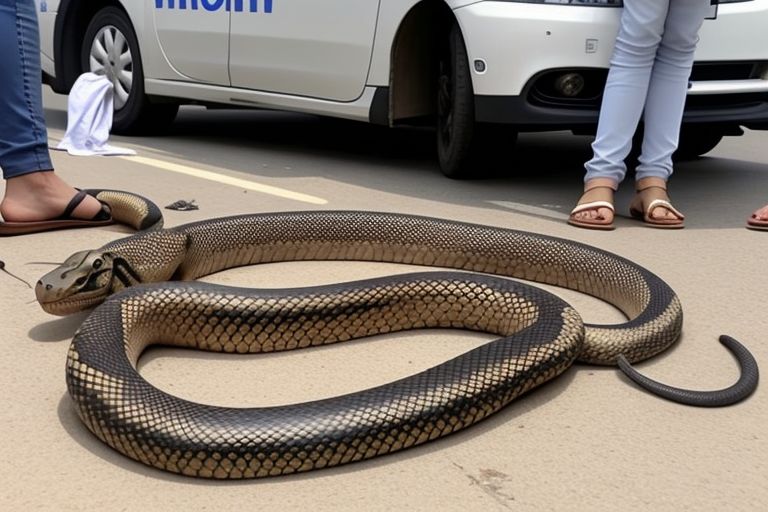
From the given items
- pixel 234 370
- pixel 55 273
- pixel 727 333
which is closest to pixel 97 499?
pixel 234 370

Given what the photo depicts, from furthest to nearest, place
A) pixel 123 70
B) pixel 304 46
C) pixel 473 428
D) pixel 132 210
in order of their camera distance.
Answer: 1. pixel 123 70
2. pixel 304 46
3. pixel 132 210
4. pixel 473 428

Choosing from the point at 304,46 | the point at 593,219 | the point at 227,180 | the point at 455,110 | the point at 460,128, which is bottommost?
the point at 227,180

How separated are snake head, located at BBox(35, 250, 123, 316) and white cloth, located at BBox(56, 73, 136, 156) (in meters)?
3.83

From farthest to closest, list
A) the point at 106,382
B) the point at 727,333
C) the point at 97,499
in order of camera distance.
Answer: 1. the point at 727,333
2. the point at 106,382
3. the point at 97,499

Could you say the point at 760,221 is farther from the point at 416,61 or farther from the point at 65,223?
the point at 65,223

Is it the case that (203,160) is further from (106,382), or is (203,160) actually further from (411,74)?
(106,382)

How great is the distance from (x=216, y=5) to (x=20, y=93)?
9.20 ft

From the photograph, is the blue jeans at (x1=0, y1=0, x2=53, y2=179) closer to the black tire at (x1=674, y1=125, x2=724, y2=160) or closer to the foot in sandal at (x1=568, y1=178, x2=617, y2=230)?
the foot in sandal at (x1=568, y1=178, x2=617, y2=230)

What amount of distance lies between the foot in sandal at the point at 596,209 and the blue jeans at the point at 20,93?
109 inches

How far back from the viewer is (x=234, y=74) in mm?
7047

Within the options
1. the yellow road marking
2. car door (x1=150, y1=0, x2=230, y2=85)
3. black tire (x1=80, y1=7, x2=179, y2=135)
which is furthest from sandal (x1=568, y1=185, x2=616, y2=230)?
black tire (x1=80, y1=7, x2=179, y2=135)

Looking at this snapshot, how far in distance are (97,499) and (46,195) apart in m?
2.65

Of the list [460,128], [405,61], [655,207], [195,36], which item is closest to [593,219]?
[655,207]

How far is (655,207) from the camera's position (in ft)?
16.7
